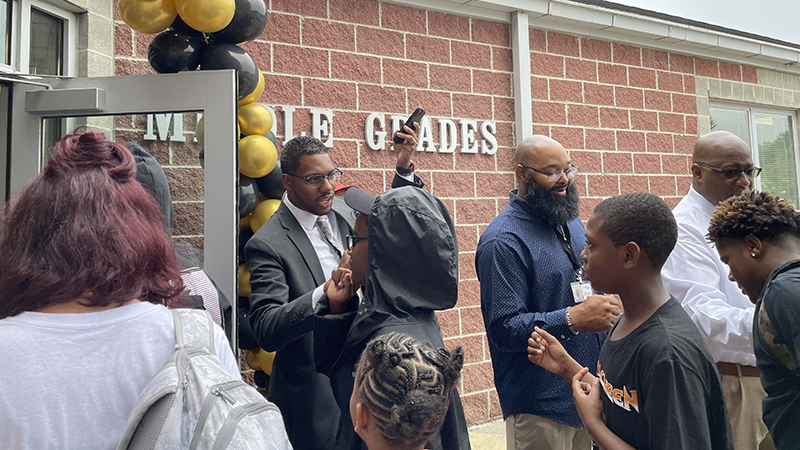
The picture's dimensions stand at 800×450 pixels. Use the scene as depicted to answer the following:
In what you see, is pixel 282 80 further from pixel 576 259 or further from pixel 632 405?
pixel 632 405

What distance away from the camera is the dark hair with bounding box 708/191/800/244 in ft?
6.92

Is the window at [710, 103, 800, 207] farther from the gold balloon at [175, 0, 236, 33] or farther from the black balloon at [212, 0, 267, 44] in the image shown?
the gold balloon at [175, 0, 236, 33]

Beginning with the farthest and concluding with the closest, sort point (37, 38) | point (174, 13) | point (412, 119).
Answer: point (412, 119)
point (37, 38)
point (174, 13)

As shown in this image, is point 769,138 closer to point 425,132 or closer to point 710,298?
point 425,132

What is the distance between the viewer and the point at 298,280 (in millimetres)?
3027

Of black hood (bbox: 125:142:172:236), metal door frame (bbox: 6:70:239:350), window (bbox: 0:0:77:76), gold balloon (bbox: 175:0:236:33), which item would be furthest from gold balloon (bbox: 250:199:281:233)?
window (bbox: 0:0:77:76)

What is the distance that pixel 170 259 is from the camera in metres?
1.46

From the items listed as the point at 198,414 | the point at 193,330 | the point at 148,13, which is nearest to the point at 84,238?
the point at 193,330

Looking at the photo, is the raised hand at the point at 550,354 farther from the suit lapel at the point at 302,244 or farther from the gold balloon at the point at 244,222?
the gold balloon at the point at 244,222

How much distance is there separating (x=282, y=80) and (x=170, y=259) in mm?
3161

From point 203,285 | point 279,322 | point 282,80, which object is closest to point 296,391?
point 279,322

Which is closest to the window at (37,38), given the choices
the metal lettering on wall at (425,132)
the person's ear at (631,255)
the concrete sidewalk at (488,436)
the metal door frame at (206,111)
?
the metal door frame at (206,111)

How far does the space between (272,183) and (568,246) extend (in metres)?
1.61

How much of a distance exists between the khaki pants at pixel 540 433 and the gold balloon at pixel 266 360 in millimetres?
1286
